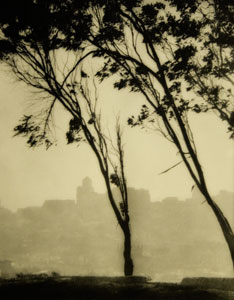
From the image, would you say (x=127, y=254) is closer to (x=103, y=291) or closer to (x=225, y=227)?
(x=225, y=227)

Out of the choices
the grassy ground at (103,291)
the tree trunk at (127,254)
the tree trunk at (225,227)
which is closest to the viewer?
the grassy ground at (103,291)

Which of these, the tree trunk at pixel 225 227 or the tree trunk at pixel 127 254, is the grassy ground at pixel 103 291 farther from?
the tree trunk at pixel 127 254

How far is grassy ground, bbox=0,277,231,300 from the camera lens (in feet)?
22.6

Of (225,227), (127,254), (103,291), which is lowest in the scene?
(103,291)

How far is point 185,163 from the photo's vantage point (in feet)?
33.4

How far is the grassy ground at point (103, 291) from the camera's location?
690 cm

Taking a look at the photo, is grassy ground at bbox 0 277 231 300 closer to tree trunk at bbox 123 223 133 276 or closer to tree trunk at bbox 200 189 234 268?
tree trunk at bbox 200 189 234 268

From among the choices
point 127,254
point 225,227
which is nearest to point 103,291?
point 225,227

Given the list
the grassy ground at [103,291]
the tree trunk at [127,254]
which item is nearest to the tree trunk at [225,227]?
the grassy ground at [103,291]

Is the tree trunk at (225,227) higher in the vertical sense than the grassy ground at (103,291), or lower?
higher

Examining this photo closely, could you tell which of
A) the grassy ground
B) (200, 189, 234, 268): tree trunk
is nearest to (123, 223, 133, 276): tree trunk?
the grassy ground

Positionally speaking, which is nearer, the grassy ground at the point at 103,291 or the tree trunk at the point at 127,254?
the grassy ground at the point at 103,291

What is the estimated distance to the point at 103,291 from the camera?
7.80m

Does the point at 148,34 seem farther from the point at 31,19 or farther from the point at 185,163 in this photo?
the point at 185,163
